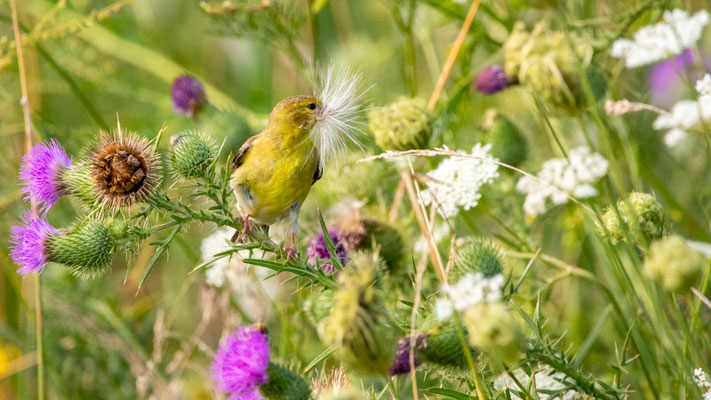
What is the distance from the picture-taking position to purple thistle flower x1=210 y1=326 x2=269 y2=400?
1.56 metres

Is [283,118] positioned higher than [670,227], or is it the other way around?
[283,118]

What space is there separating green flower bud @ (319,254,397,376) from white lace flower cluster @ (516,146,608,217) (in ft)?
2.32

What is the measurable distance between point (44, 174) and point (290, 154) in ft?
2.73

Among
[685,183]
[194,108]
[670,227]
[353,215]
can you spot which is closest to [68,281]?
[194,108]

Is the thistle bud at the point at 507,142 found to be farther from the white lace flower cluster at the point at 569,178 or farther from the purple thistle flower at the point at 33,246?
the purple thistle flower at the point at 33,246

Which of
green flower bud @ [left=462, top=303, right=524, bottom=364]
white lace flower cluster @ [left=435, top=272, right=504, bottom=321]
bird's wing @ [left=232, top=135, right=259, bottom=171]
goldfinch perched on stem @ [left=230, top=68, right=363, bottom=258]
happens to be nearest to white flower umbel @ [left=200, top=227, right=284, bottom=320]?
goldfinch perched on stem @ [left=230, top=68, right=363, bottom=258]

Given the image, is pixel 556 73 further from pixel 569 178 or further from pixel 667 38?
pixel 667 38

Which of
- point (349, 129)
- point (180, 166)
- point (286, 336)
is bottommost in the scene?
point (286, 336)

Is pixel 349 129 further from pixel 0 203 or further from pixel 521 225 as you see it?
pixel 0 203

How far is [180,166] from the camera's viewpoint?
5.65ft

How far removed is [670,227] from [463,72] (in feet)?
4.26

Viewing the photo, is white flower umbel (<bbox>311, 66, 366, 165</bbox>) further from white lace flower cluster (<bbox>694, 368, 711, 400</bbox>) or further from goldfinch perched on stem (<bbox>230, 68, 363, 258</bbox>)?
white lace flower cluster (<bbox>694, 368, 711, 400</bbox>)

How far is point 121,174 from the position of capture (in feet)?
5.32

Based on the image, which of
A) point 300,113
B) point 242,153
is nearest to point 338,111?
point 300,113
